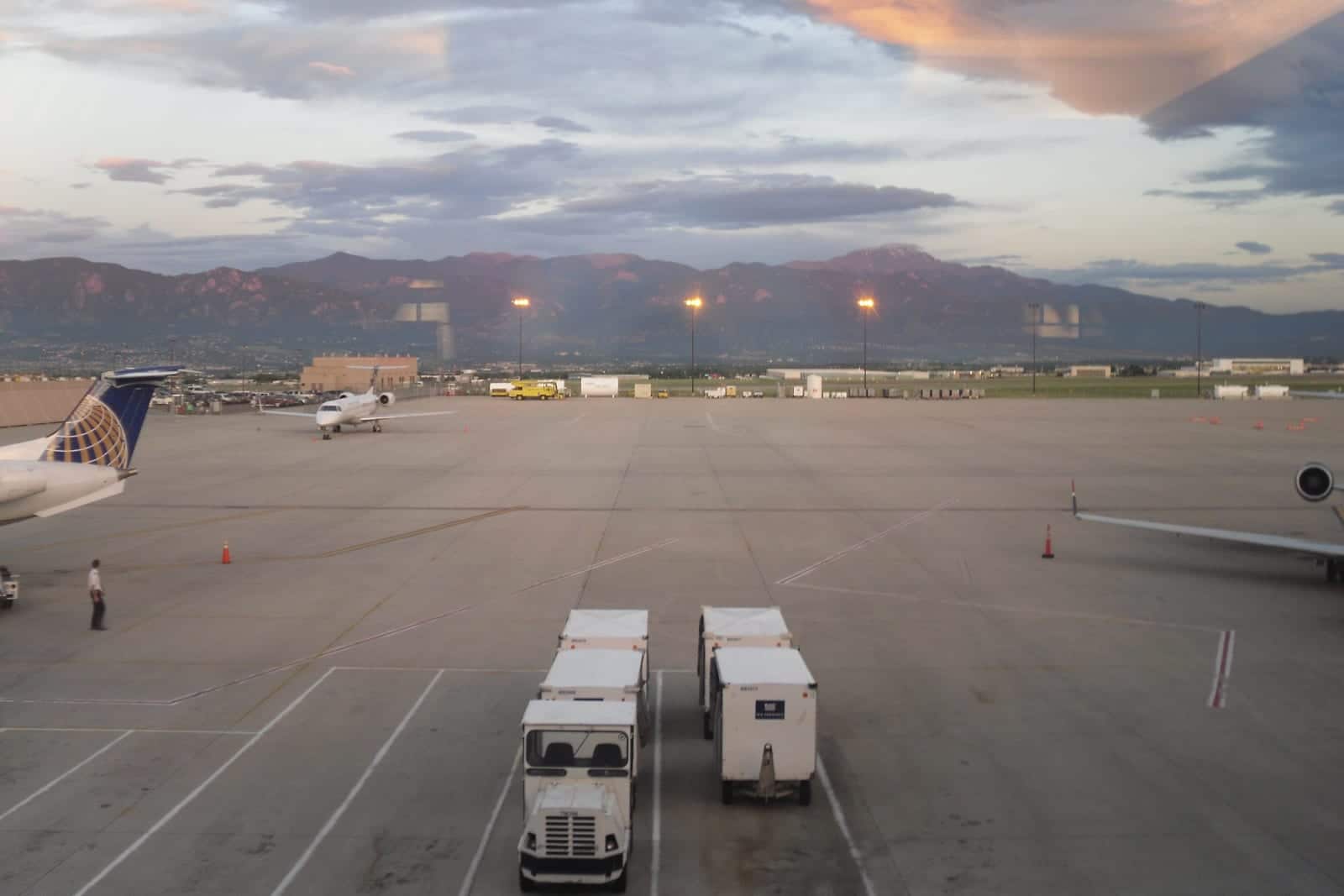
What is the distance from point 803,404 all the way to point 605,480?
203ft

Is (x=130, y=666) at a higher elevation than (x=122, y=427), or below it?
below

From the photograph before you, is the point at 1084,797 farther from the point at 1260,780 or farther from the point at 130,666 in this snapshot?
the point at 130,666

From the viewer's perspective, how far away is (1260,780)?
13.6 m

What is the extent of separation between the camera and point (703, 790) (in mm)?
13375

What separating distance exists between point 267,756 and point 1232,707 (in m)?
14.7

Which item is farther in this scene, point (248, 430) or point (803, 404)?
point (803, 404)

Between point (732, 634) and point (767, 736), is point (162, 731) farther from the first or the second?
point (767, 736)

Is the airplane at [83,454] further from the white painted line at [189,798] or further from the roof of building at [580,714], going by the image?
the roof of building at [580,714]

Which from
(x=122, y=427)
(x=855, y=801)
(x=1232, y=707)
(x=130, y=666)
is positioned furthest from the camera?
(x=122, y=427)

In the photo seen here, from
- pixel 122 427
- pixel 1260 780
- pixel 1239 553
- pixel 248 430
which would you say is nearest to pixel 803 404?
pixel 248 430

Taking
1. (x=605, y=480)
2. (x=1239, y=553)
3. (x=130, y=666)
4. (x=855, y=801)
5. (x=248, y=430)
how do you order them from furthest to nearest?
(x=248, y=430) → (x=605, y=480) → (x=1239, y=553) → (x=130, y=666) → (x=855, y=801)

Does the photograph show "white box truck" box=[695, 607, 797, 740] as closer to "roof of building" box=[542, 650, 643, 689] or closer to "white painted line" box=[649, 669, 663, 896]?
"white painted line" box=[649, 669, 663, 896]

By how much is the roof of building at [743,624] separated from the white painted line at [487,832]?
11.0ft

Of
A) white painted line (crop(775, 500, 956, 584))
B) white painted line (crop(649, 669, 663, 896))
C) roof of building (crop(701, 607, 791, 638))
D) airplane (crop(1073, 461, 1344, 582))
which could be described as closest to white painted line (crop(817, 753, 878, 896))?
roof of building (crop(701, 607, 791, 638))
